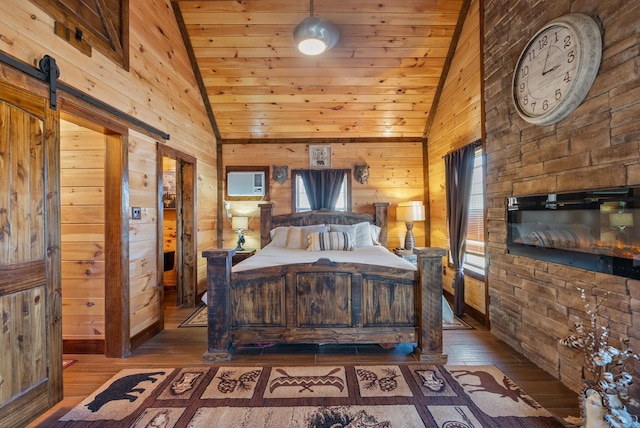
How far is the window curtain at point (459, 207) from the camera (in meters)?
3.46

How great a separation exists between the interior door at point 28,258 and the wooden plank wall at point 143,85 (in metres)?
0.36

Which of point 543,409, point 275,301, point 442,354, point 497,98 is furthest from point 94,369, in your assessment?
point 497,98

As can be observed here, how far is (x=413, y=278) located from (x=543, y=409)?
1.13m

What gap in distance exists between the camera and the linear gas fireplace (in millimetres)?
1654

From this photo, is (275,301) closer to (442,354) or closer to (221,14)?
(442,354)

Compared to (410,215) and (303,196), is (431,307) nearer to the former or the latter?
(410,215)

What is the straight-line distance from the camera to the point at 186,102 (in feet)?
12.5

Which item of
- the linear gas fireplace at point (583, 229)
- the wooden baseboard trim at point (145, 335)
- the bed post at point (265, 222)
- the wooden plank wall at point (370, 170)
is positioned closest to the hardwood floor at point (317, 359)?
the wooden baseboard trim at point (145, 335)

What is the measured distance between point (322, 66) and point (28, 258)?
3.59 meters

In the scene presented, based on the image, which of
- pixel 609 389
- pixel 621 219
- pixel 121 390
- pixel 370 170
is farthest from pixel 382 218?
pixel 121 390

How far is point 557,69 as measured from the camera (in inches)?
80.9

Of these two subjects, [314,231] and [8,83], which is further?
[314,231]

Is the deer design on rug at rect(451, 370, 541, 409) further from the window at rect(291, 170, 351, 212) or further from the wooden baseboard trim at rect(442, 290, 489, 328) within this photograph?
the window at rect(291, 170, 351, 212)

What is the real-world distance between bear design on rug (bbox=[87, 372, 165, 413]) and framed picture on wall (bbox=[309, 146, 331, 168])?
3.52 meters
